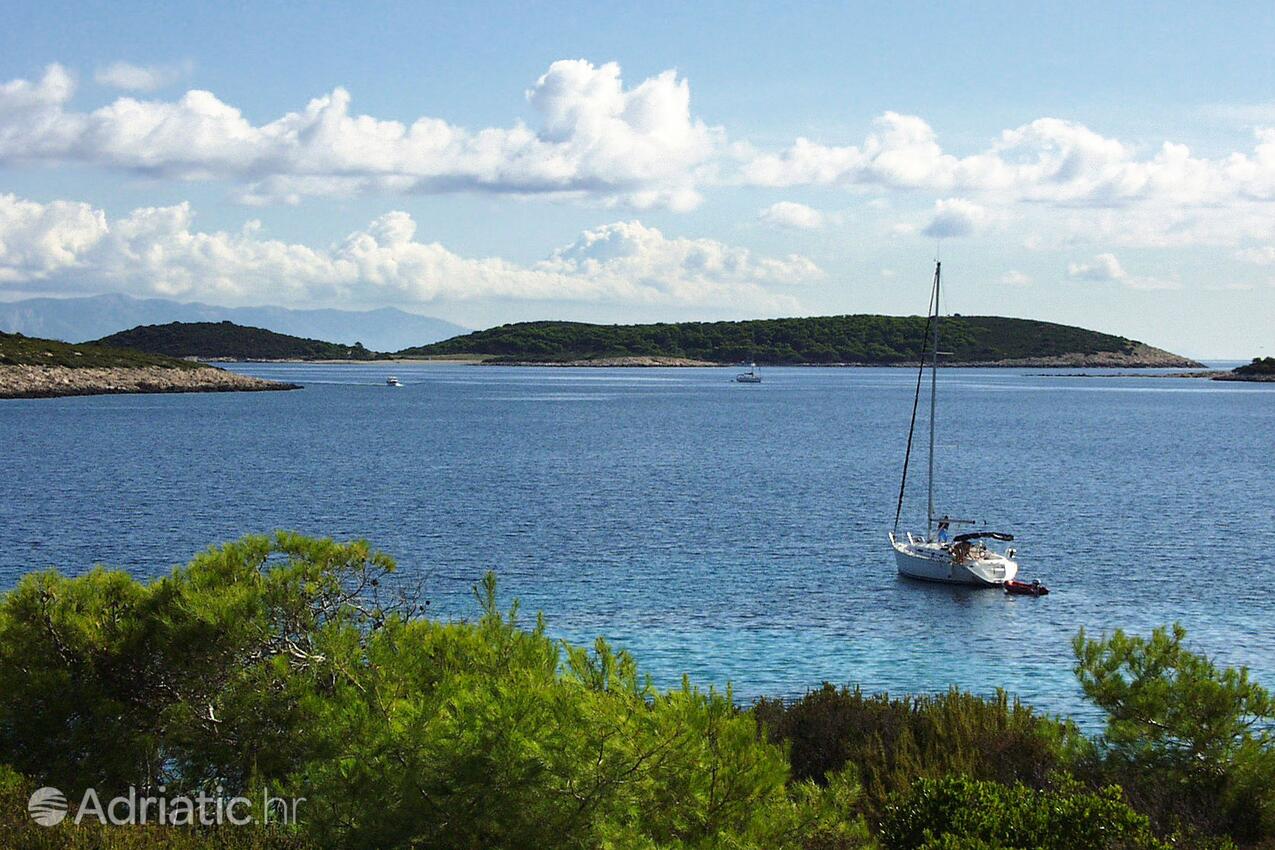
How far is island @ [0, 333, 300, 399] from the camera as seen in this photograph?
151 m

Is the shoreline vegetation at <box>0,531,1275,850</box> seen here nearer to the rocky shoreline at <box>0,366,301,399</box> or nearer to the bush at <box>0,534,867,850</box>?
the bush at <box>0,534,867,850</box>

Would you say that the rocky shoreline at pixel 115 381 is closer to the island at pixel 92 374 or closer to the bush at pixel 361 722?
the island at pixel 92 374

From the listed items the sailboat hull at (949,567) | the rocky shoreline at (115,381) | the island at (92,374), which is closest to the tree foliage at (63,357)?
the island at (92,374)

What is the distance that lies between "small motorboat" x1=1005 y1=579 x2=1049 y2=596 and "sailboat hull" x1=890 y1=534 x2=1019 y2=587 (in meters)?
0.37

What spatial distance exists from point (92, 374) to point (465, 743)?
17083cm

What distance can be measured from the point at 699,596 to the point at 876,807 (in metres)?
23.4

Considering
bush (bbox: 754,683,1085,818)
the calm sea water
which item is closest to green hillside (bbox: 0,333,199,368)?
the calm sea water

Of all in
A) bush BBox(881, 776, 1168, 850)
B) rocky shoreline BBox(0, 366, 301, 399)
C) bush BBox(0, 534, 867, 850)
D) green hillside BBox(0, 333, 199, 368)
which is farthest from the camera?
green hillside BBox(0, 333, 199, 368)

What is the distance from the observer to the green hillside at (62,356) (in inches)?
6233

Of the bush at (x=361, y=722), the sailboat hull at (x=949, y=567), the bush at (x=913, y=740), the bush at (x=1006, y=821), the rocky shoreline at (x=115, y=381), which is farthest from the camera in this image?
the rocky shoreline at (x=115, y=381)

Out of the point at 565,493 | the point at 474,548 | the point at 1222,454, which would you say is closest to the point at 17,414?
the point at 565,493

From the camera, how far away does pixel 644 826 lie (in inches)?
344

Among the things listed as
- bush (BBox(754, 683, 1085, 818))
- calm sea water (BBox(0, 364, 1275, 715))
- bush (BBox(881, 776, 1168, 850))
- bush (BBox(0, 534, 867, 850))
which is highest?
bush (BBox(0, 534, 867, 850))

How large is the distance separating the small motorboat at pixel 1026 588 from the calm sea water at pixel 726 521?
Result: 31.3 inches
